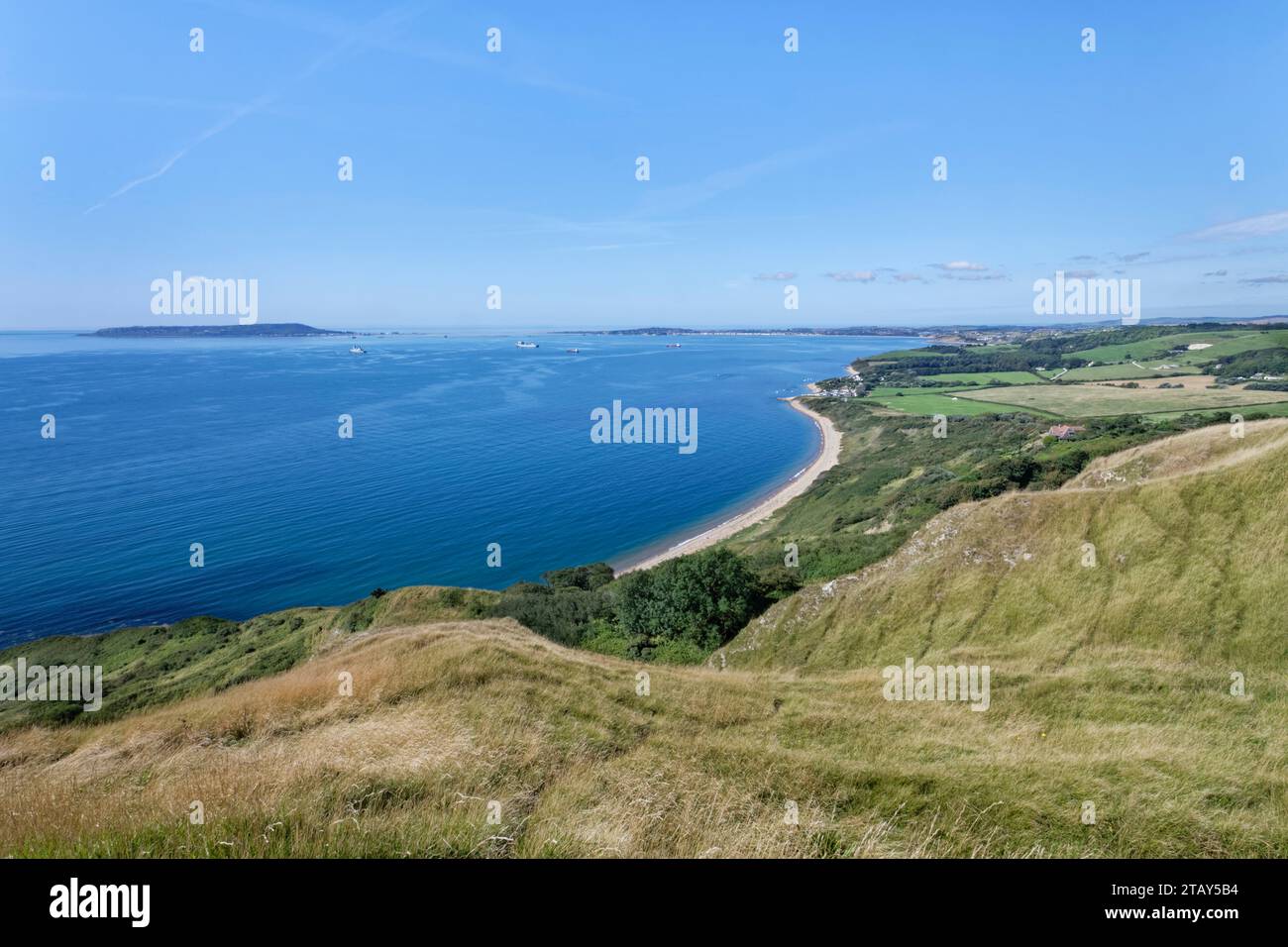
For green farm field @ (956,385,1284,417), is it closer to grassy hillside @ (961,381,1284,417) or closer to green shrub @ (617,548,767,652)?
grassy hillside @ (961,381,1284,417)

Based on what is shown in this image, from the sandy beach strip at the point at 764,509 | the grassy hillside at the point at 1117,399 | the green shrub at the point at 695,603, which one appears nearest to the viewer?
the green shrub at the point at 695,603

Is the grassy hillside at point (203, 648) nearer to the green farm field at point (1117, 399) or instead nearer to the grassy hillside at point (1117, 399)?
the grassy hillside at point (1117, 399)

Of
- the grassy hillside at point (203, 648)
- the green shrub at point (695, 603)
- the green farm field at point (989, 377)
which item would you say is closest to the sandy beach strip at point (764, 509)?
the green shrub at point (695, 603)

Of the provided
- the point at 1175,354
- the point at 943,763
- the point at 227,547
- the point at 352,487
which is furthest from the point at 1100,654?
Answer: the point at 1175,354

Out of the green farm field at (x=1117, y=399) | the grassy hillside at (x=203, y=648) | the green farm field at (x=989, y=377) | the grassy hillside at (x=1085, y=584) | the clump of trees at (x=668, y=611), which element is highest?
the green farm field at (x=989, y=377)

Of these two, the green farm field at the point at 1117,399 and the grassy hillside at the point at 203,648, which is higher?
the green farm field at the point at 1117,399

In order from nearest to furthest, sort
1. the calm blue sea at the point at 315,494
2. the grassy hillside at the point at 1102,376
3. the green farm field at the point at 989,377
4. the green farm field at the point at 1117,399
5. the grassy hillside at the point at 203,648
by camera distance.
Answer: the grassy hillside at the point at 203,648 → the calm blue sea at the point at 315,494 → the green farm field at the point at 1117,399 → the grassy hillside at the point at 1102,376 → the green farm field at the point at 989,377

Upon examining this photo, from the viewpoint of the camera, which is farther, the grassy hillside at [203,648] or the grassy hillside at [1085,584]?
the grassy hillside at [203,648]
